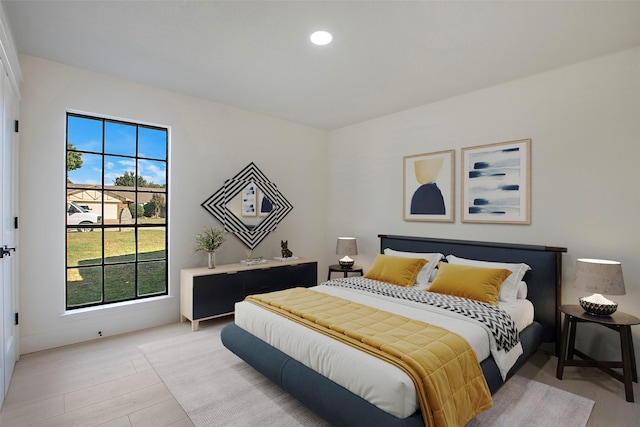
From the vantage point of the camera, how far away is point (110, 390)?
247 centimetres

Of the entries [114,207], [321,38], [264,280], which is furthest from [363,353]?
[114,207]

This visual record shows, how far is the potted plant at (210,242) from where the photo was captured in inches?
157

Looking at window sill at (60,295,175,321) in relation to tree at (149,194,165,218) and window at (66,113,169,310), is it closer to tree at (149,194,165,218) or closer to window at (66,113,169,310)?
window at (66,113,169,310)

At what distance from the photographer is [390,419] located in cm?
163

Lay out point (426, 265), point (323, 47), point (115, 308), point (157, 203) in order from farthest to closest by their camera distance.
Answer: point (157, 203) < point (426, 265) < point (115, 308) < point (323, 47)

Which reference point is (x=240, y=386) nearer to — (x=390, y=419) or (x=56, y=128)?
(x=390, y=419)

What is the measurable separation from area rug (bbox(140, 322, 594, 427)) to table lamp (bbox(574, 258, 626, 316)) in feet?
2.45

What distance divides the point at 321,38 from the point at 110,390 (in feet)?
10.7

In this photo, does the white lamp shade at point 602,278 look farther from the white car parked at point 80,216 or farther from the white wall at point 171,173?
the white car parked at point 80,216

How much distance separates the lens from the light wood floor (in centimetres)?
213

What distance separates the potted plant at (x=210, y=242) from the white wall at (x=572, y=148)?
Result: 2.64m

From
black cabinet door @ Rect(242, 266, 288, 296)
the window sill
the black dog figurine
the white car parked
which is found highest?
the white car parked

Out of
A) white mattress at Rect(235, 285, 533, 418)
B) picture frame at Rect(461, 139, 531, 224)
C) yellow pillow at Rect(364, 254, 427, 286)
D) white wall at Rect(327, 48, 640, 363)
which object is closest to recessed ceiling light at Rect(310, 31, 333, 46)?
white wall at Rect(327, 48, 640, 363)

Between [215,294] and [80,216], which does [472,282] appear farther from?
[80,216]
